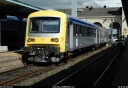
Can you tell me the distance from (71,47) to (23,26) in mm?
12528

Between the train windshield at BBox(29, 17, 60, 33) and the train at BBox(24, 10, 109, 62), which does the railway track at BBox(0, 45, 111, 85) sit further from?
the train windshield at BBox(29, 17, 60, 33)

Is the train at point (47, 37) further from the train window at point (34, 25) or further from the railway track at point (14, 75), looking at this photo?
the railway track at point (14, 75)

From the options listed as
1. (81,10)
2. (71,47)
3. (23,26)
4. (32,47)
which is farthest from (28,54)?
(81,10)

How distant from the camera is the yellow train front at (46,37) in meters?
17.8

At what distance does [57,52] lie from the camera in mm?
17625

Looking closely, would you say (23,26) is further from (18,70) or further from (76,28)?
(18,70)

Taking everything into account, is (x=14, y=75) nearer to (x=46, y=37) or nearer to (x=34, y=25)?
(x=46, y=37)

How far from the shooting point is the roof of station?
2358 centimetres

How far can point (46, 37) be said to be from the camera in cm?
1802

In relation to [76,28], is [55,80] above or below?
below

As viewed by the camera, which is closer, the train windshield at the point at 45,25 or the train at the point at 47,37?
the train at the point at 47,37

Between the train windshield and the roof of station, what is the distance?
14.7 feet

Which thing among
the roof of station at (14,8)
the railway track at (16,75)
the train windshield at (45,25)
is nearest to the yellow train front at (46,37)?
the train windshield at (45,25)

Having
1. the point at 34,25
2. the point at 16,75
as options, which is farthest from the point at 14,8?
the point at 16,75
